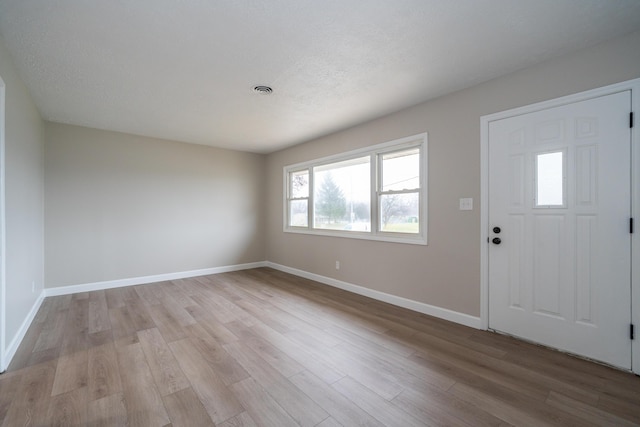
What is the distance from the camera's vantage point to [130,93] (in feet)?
9.91

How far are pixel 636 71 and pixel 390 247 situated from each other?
8.67ft

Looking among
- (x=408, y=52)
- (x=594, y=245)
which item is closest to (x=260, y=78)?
(x=408, y=52)

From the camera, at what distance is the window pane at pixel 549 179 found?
2346mm

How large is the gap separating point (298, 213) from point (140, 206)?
111 inches

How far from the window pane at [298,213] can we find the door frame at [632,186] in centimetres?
311

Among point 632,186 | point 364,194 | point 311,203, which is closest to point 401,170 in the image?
point 364,194

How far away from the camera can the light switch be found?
113 inches

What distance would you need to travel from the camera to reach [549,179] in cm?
240

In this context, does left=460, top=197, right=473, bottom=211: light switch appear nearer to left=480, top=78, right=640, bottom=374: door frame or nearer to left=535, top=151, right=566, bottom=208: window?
left=480, top=78, right=640, bottom=374: door frame

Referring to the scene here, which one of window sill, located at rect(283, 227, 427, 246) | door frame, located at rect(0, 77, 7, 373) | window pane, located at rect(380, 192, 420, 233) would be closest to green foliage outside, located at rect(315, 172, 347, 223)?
window sill, located at rect(283, 227, 427, 246)

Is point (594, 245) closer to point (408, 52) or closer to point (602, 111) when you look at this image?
point (602, 111)

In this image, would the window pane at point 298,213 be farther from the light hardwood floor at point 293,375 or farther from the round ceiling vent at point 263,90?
the round ceiling vent at point 263,90

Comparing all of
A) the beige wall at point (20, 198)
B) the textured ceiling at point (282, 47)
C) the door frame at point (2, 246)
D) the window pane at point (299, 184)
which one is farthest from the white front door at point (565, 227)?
the beige wall at point (20, 198)

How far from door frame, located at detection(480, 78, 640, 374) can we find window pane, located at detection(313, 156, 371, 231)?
1.56 metres
